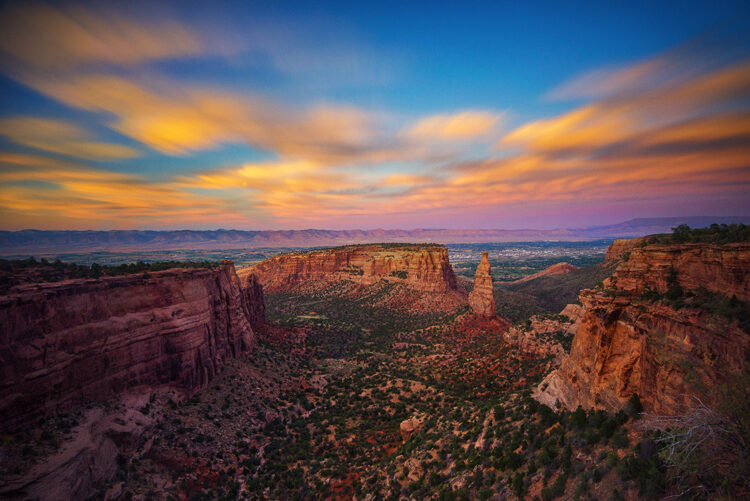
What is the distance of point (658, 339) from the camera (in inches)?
540

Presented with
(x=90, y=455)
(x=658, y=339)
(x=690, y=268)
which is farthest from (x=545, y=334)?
(x=90, y=455)

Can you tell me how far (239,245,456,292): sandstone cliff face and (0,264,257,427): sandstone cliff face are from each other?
5247 cm

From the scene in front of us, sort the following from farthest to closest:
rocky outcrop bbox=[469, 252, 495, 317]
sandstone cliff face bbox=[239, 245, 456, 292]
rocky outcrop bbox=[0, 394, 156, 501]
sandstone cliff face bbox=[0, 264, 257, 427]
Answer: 1. sandstone cliff face bbox=[239, 245, 456, 292]
2. rocky outcrop bbox=[469, 252, 495, 317]
3. sandstone cliff face bbox=[0, 264, 257, 427]
4. rocky outcrop bbox=[0, 394, 156, 501]

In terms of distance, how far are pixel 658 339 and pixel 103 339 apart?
38.1m

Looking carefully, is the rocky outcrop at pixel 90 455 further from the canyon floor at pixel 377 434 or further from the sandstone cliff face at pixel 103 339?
the sandstone cliff face at pixel 103 339

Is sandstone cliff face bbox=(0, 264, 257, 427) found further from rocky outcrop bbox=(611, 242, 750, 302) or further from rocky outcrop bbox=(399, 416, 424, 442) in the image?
rocky outcrop bbox=(611, 242, 750, 302)

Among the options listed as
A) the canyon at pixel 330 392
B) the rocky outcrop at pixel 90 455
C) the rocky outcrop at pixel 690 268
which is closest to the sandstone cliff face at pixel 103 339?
the canyon at pixel 330 392

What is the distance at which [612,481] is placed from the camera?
12406 mm

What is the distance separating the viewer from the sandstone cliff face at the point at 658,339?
1144 centimetres

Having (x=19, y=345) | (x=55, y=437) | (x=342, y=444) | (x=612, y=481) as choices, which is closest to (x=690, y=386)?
(x=612, y=481)

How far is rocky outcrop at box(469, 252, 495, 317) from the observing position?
209 ft

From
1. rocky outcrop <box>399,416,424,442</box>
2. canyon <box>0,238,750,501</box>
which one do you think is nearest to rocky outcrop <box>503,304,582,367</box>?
canyon <box>0,238,750,501</box>

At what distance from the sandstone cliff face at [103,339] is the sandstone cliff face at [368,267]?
172 ft

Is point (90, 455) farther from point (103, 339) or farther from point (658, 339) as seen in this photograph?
point (658, 339)
